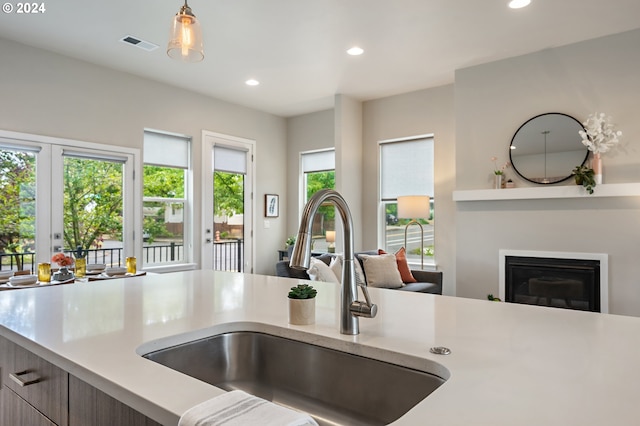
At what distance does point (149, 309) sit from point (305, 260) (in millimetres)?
699

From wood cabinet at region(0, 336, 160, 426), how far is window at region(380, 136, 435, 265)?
4.77 meters

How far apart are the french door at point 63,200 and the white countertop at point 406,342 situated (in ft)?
9.58

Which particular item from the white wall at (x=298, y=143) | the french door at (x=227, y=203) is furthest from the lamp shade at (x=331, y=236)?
the french door at (x=227, y=203)

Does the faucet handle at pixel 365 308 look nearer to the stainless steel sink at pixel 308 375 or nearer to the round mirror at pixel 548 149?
the stainless steel sink at pixel 308 375

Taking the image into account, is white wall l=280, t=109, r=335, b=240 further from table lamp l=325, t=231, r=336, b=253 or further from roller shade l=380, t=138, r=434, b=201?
roller shade l=380, t=138, r=434, b=201

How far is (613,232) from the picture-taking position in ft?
12.5

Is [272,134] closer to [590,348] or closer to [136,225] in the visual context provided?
→ [136,225]

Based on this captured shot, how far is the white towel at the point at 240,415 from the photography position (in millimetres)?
567

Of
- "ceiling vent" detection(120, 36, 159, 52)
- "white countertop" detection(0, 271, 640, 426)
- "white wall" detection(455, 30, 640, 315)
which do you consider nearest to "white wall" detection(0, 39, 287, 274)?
"ceiling vent" detection(120, 36, 159, 52)

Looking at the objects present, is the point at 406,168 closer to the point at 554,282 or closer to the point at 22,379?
the point at 554,282

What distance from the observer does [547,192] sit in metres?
4.07

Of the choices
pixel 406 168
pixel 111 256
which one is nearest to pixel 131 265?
pixel 111 256

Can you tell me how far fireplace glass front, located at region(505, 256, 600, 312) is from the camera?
3.93 m

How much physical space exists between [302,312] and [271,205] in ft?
17.8
